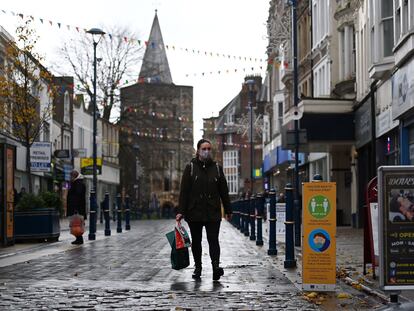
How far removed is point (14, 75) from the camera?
36.0 m

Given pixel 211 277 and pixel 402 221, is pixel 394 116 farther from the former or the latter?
pixel 402 221

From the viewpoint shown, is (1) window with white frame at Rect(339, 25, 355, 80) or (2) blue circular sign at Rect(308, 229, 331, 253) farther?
(1) window with white frame at Rect(339, 25, 355, 80)

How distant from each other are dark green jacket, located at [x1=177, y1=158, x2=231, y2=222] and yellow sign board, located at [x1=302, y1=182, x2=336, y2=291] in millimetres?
1741

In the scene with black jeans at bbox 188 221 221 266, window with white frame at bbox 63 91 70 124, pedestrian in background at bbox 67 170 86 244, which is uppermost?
window with white frame at bbox 63 91 70 124

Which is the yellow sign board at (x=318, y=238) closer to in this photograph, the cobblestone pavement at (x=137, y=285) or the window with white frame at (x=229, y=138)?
the cobblestone pavement at (x=137, y=285)

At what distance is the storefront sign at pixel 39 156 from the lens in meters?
35.8

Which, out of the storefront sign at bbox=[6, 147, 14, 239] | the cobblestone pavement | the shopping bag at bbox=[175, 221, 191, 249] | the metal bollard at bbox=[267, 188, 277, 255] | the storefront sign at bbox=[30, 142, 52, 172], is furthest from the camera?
the storefront sign at bbox=[30, 142, 52, 172]

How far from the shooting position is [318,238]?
1155 cm

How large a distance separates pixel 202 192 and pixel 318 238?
2.10m

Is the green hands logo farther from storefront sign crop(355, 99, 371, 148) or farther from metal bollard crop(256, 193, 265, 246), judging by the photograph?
storefront sign crop(355, 99, 371, 148)

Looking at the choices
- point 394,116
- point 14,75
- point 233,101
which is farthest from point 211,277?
point 233,101

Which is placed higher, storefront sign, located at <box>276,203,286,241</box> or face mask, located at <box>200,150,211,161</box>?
face mask, located at <box>200,150,211,161</box>

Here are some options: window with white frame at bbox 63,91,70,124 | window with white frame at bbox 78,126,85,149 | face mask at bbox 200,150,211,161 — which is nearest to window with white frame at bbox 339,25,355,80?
face mask at bbox 200,150,211,161

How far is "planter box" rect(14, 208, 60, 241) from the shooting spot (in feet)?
80.6
